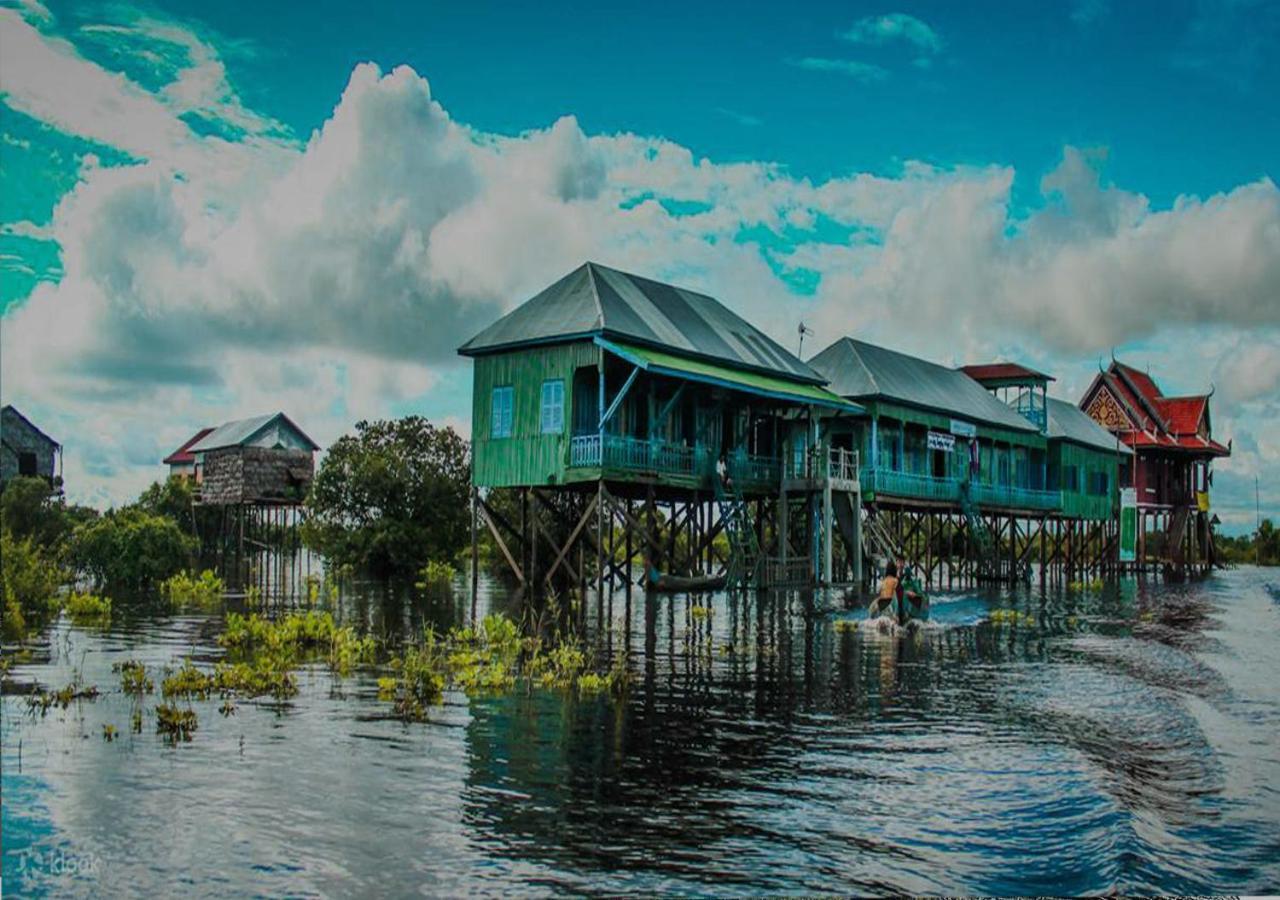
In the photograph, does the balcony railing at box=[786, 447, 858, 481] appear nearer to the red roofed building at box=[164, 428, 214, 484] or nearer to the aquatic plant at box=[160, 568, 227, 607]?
the aquatic plant at box=[160, 568, 227, 607]

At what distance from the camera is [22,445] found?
52.2 m

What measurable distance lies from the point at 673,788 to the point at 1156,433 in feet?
179

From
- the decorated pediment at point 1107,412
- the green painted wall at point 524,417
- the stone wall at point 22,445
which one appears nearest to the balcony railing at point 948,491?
the decorated pediment at point 1107,412

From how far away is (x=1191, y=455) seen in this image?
5891cm

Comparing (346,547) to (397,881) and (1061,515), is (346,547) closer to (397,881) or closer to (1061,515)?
(1061,515)

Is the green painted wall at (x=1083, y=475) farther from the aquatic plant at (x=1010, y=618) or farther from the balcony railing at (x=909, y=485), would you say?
the aquatic plant at (x=1010, y=618)

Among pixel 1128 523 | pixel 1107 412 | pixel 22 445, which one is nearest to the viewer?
pixel 22 445

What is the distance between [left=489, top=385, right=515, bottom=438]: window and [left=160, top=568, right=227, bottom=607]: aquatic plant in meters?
8.07

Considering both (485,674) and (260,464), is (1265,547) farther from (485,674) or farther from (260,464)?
(485,674)

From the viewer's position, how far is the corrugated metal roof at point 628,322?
89.2ft

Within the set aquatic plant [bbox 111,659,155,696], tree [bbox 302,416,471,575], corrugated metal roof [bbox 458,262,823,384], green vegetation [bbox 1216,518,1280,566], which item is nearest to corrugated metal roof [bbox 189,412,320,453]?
tree [bbox 302,416,471,575]

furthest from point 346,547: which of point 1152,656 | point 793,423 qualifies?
point 1152,656

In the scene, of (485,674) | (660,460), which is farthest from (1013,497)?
(485,674)

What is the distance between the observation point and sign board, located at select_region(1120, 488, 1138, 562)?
55.2m
